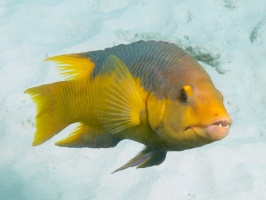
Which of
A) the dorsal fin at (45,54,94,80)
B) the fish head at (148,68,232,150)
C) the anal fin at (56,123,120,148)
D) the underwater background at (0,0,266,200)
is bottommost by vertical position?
the underwater background at (0,0,266,200)

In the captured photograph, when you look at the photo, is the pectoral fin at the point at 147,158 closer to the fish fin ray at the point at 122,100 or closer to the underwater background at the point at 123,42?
the fish fin ray at the point at 122,100

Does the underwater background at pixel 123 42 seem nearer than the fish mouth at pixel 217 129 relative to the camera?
No

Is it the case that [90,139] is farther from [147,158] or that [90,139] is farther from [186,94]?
[186,94]

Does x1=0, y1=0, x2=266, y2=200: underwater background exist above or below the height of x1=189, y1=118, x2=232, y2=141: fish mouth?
below

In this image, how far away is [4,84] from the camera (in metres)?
5.72

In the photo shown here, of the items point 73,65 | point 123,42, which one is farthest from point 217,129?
point 123,42

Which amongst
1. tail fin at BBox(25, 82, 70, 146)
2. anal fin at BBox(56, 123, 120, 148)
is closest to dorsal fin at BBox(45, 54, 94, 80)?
tail fin at BBox(25, 82, 70, 146)

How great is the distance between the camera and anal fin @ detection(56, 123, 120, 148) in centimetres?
257

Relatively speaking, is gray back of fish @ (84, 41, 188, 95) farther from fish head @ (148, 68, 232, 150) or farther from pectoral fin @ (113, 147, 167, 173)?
pectoral fin @ (113, 147, 167, 173)

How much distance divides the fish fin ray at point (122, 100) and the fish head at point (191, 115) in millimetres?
102

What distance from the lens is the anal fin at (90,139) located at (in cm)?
257

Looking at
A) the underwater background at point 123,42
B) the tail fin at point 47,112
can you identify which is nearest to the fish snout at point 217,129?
the tail fin at point 47,112

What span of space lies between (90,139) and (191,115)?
916mm

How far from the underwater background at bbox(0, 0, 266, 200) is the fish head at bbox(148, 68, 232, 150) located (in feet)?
9.08
